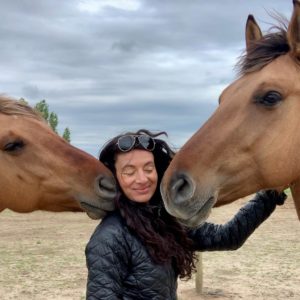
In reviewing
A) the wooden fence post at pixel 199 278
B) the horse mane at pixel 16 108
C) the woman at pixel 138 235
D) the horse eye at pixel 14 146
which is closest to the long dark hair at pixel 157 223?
the woman at pixel 138 235

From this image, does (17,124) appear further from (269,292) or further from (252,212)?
(269,292)

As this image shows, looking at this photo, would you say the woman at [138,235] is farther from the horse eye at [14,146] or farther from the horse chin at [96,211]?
the horse eye at [14,146]

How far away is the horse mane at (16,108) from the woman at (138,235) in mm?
825

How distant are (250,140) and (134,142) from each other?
28.1 inches

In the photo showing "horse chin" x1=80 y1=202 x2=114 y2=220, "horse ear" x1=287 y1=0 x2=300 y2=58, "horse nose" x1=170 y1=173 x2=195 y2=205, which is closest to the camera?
"horse nose" x1=170 y1=173 x2=195 y2=205

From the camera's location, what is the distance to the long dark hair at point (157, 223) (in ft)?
9.42

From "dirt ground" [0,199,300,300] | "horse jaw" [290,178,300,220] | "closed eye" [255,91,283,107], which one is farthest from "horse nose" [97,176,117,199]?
"dirt ground" [0,199,300,300]

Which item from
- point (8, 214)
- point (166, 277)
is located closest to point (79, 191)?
point (166, 277)

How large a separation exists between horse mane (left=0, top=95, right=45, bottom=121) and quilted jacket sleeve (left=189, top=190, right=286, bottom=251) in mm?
1482

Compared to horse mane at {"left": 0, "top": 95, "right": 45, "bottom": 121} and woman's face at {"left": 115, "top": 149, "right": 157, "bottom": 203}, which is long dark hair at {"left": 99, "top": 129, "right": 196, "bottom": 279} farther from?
horse mane at {"left": 0, "top": 95, "right": 45, "bottom": 121}

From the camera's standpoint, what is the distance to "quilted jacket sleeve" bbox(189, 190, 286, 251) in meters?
3.46

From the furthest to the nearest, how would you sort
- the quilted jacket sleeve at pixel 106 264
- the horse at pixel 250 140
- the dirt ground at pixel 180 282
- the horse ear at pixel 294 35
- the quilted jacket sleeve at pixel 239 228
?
the dirt ground at pixel 180 282
the quilted jacket sleeve at pixel 239 228
the horse ear at pixel 294 35
the horse at pixel 250 140
the quilted jacket sleeve at pixel 106 264

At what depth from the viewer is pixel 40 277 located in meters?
8.72

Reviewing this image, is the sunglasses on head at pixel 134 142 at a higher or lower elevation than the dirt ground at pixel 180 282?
higher
